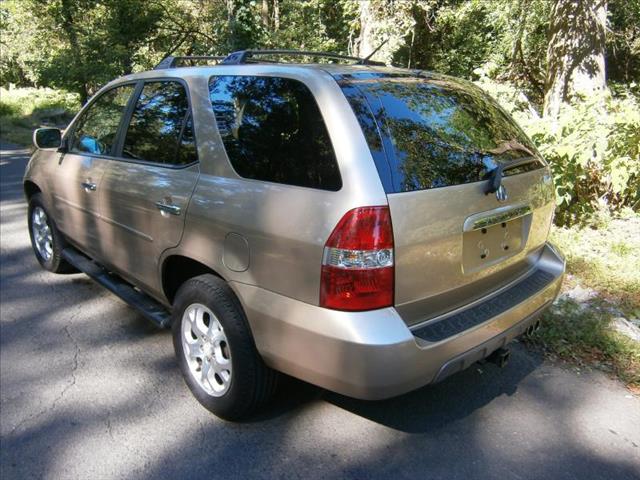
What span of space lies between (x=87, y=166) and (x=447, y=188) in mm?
2738

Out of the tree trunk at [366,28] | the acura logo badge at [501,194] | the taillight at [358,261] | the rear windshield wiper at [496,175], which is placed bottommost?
the taillight at [358,261]

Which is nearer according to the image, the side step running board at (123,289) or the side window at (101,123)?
the side step running board at (123,289)

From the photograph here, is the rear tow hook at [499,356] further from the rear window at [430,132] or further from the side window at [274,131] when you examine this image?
the side window at [274,131]

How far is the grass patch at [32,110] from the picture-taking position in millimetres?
20672

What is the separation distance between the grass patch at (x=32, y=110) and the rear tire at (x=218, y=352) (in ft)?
57.3

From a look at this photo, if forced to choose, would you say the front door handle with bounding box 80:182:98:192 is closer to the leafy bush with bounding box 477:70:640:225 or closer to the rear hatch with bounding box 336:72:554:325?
the rear hatch with bounding box 336:72:554:325

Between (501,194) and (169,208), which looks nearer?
(501,194)

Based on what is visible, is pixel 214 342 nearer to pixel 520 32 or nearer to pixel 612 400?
pixel 612 400

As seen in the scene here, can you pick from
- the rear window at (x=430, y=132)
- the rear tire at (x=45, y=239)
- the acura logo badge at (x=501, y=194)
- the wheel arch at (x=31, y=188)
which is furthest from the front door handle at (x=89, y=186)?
the acura logo badge at (x=501, y=194)

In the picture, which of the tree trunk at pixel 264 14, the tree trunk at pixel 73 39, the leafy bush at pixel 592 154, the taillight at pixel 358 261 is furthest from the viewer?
the tree trunk at pixel 73 39

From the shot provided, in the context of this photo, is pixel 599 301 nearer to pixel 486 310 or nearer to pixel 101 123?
pixel 486 310

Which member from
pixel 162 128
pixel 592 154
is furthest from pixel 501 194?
pixel 592 154

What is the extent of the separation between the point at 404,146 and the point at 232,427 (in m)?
1.71

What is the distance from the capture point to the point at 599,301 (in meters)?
4.05
